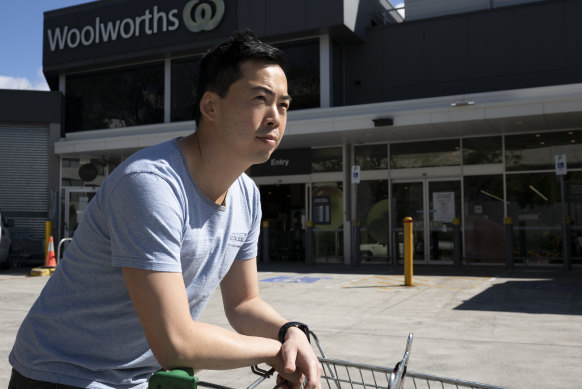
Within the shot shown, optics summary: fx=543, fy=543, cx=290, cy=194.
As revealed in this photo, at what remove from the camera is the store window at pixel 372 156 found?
15633 mm

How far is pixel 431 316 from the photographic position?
279 inches

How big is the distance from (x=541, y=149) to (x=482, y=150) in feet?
4.72

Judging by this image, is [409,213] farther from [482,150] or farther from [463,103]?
[463,103]

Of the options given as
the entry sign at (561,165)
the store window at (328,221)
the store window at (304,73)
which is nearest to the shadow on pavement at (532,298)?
the entry sign at (561,165)

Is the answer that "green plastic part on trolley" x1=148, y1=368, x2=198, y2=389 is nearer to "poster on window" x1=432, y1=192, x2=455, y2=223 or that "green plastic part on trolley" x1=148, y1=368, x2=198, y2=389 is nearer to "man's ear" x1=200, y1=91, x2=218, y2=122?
"man's ear" x1=200, y1=91, x2=218, y2=122

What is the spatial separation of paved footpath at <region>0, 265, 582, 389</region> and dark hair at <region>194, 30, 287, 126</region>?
3.12 meters

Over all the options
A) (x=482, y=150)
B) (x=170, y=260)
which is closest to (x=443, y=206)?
(x=482, y=150)

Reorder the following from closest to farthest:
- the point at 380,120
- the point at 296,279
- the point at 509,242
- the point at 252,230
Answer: the point at 252,230 → the point at 296,279 → the point at 509,242 → the point at 380,120

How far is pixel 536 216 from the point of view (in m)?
13.8

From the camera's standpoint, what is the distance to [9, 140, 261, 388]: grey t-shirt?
1329mm

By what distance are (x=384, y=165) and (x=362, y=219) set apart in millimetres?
1676

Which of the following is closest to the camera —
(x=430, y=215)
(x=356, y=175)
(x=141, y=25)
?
(x=356, y=175)

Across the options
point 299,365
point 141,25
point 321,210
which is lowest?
point 299,365

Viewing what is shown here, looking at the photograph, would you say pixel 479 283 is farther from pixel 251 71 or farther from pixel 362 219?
pixel 251 71
